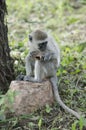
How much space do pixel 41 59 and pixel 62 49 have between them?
187cm

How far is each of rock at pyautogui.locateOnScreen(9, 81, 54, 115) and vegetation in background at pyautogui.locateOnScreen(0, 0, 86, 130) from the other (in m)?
0.11

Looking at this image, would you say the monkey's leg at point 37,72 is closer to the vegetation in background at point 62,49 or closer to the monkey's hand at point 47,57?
the monkey's hand at point 47,57

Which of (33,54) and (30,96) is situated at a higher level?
(33,54)

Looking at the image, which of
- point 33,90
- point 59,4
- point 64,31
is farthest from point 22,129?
point 59,4

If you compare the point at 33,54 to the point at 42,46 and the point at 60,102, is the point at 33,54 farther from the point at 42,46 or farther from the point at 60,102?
the point at 60,102

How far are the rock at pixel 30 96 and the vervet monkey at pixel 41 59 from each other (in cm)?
27

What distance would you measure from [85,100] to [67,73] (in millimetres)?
962

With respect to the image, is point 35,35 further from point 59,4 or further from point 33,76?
point 59,4

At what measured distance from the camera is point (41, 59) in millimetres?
7398

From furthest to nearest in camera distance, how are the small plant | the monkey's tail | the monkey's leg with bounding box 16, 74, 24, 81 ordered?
the monkey's leg with bounding box 16, 74, 24, 81 → the monkey's tail → the small plant

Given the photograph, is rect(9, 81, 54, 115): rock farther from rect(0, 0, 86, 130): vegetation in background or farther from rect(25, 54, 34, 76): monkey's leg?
rect(25, 54, 34, 76): monkey's leg

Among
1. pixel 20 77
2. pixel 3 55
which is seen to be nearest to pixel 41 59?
pixel 20 77

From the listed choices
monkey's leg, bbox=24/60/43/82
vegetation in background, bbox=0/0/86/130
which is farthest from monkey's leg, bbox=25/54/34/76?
vegetation in background, bbox=0/0/86/130

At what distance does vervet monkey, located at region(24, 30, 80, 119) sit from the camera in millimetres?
7340
